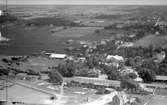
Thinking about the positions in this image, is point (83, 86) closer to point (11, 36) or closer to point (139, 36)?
point (11, 36)

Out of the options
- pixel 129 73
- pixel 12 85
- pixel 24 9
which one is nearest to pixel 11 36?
pixel 24 9

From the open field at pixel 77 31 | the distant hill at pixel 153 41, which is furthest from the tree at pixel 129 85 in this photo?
the open field at pixel 77 31

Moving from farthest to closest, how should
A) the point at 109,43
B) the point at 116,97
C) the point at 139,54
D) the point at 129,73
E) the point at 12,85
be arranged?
the point at 109,43, the point at 139,54, the point at 129,73, the point at 12,85, the point at 116,97

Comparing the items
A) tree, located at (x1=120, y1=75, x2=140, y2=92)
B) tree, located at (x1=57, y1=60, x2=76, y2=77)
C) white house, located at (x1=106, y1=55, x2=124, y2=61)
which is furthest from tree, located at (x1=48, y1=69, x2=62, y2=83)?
white house, located at (x1=106, y1=55, x2=124, y2=61)

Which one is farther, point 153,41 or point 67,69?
point 153,41

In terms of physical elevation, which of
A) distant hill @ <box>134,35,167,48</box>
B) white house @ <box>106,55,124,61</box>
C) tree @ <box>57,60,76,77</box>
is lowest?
tree @ <box>57,60,76,77</box>

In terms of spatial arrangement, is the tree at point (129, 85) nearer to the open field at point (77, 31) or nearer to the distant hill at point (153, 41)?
the distant hill at point (153, 41)

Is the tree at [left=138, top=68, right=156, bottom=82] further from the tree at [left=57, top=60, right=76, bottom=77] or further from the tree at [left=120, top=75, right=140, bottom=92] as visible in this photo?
the tree at [left=57, top=60, right=76, bottom=77]

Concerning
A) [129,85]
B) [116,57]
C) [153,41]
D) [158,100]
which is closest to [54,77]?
[129,85]

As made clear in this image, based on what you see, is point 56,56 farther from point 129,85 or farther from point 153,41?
point 153,41

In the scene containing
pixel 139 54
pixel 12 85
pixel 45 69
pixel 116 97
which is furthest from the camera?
pixel 139 54

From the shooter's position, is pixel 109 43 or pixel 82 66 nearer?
pixel 82 66
